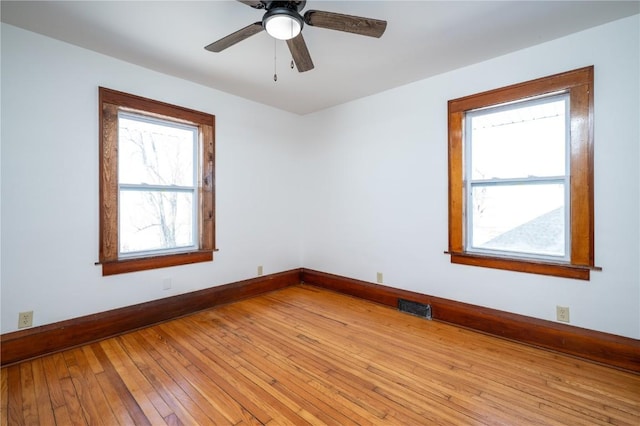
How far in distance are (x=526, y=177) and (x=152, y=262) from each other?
12.6 feet

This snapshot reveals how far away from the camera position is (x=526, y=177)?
→ 8.69 feet

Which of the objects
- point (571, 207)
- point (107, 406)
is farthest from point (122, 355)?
point (571, 207)

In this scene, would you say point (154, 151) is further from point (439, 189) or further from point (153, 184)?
point (439, 189)

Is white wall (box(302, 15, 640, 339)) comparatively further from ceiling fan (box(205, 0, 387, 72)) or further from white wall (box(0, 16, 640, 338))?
ceiling fan (box(205, 0, 387, 72))

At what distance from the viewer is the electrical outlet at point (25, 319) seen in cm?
227

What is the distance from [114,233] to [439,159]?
11.3ft

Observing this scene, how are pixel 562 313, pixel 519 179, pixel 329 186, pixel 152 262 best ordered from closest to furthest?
pixel 562 313 < pixel 519 179 < pixel 152 262 < pixel 329 186

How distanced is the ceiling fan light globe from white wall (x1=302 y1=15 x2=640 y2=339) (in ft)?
6.44

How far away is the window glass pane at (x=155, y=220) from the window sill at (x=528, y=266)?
10.0 feet

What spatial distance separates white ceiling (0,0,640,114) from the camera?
2.03m

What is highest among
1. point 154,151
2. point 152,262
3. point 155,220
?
point 154,151

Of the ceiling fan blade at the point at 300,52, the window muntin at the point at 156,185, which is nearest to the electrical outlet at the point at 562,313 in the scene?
the ceiling fan blade at the point at 300,52

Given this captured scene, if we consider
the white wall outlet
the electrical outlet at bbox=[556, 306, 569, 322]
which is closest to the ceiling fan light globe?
the white wall outlet

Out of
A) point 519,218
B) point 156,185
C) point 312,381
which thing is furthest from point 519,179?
point 156,185
